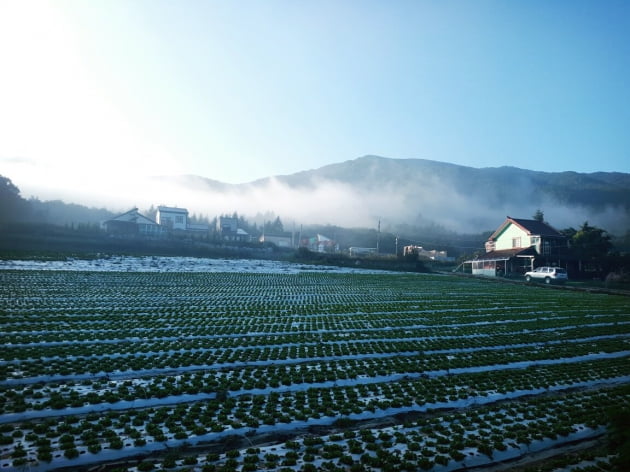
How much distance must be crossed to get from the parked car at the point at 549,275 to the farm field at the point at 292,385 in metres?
24.4

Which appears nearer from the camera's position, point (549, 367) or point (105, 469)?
point (105, 469)

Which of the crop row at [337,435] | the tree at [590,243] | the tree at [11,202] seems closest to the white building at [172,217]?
the tree at [11,202]

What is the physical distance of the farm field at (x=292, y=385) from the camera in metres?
7.34

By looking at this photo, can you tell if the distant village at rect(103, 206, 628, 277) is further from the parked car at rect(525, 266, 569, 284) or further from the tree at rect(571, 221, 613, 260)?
the parked car at rect(525, 266, 569, 284)

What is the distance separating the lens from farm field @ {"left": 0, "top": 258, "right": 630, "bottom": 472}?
7340 millimetres

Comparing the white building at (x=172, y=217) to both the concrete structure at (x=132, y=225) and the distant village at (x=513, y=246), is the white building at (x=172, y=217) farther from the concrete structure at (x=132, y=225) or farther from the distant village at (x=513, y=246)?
the concrete structure at (x=132, y=225)

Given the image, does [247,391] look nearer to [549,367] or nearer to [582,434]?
[582,434]

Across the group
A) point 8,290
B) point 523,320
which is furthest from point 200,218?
point 523,320

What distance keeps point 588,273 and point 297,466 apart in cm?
6016

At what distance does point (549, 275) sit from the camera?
45.8 meters

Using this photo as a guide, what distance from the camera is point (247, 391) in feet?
33.5

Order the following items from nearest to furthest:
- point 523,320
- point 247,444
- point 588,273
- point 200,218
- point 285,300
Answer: point 247,444
point 523,320
point 285,300
point 588,273
point 200,218

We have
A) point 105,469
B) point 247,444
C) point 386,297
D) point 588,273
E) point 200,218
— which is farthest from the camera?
point 200,218

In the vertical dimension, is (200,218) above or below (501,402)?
above
